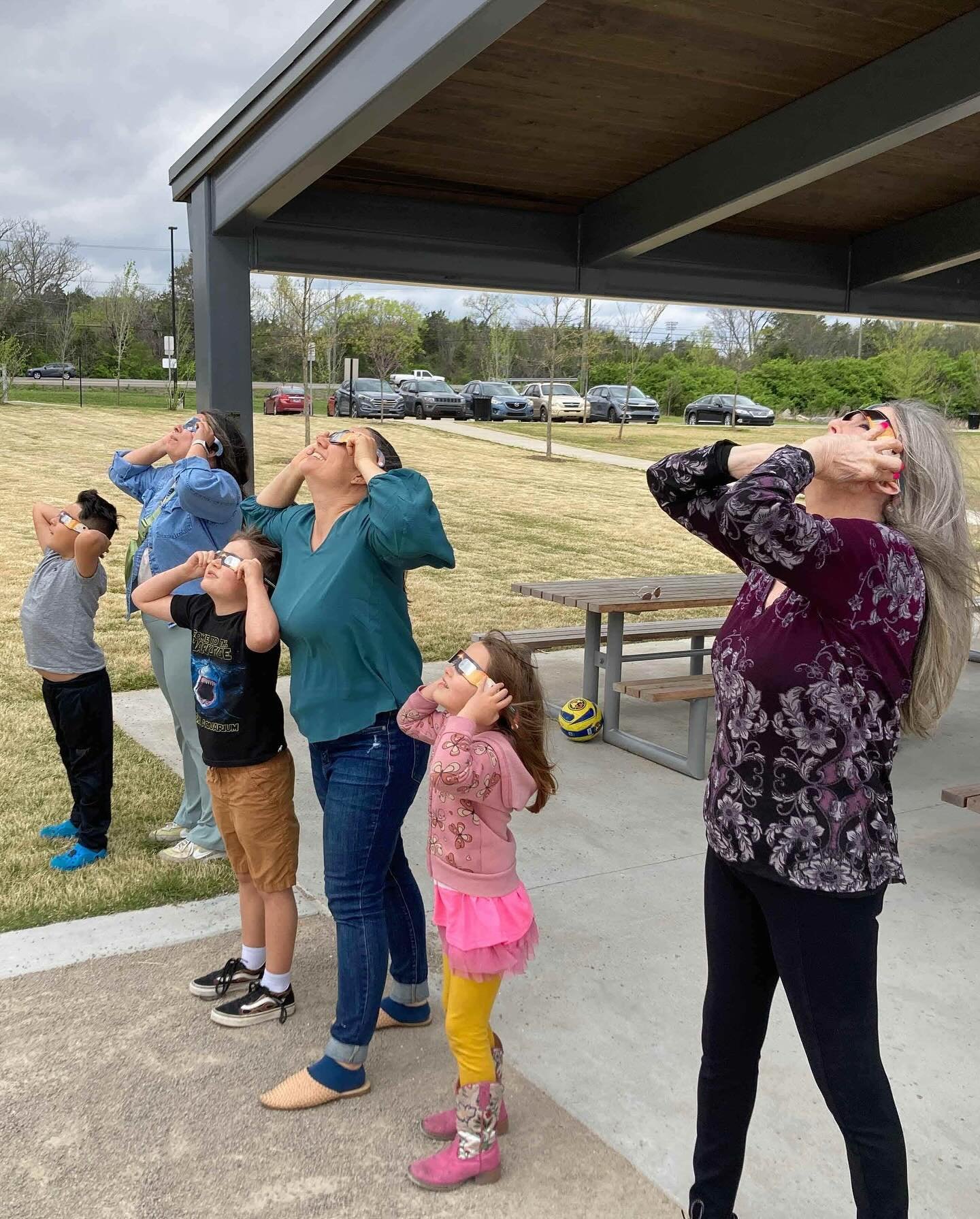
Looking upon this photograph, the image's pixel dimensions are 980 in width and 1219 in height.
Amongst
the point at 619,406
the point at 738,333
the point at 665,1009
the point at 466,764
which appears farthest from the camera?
the point at 738,333

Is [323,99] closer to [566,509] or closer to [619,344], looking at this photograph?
[566,509]

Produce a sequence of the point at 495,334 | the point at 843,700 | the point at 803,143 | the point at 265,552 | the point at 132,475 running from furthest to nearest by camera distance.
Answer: the point at 495,334 < the point at 803,143 < the point at 132,475 < the point at 265,552 < the point at 843,700

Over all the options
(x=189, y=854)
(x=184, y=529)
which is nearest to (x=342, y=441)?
(x=184, y=529)

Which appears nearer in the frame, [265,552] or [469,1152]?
[469,1152]

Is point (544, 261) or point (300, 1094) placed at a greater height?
point (544, 261)

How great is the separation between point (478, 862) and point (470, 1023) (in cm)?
37

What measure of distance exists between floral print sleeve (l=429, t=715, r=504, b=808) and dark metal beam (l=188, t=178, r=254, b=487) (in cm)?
354

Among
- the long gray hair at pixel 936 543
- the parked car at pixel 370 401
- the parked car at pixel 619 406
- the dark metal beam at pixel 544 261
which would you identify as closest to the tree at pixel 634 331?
the parked car at pixel 619 406

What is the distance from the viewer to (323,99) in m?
4.46

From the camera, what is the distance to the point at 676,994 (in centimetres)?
354

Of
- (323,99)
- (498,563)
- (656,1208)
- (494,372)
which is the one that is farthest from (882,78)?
(494,372)

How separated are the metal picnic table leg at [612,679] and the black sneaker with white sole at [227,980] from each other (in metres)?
3.29

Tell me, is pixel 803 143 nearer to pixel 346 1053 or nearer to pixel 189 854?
pixel 189 854

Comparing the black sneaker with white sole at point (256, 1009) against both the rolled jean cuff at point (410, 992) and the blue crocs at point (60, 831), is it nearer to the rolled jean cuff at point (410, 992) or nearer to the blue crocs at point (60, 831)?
the rolled jean cuff at point (410, 992)
